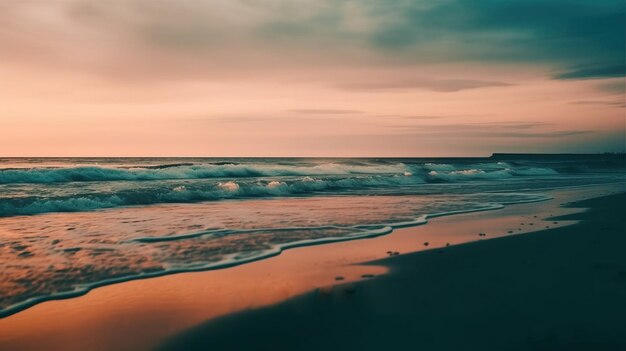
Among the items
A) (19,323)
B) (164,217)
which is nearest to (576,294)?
(19,323)

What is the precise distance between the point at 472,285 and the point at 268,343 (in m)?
2.76

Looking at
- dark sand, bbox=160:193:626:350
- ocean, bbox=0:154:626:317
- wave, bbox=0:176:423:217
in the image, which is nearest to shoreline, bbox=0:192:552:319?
ocean, bbox=0:154:626:317

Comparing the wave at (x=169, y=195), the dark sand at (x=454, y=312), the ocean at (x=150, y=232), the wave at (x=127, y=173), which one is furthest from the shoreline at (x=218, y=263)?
the wave at (x=127, y=173)

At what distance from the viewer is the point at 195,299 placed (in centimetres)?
493

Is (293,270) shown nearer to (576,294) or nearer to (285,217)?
(576,294)

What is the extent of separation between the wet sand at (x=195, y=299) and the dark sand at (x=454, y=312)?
0.22ft

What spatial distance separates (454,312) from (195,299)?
275 centimetres

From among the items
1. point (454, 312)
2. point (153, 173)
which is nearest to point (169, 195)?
point (454, 312)

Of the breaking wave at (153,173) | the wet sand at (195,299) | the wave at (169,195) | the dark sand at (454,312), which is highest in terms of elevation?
the breaking wave at (153,173)

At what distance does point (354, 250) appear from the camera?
24.6ft

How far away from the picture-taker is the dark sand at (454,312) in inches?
146

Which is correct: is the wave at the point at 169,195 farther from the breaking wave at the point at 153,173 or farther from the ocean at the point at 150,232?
the breaking wave at the point at 153,173

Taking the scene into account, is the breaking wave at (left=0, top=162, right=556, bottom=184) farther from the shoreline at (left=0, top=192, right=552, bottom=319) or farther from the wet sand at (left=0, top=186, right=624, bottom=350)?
the wet sand at (left=0, top=186, right=624, bottom=350)

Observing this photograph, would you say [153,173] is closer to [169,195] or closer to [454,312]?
[169,195]
